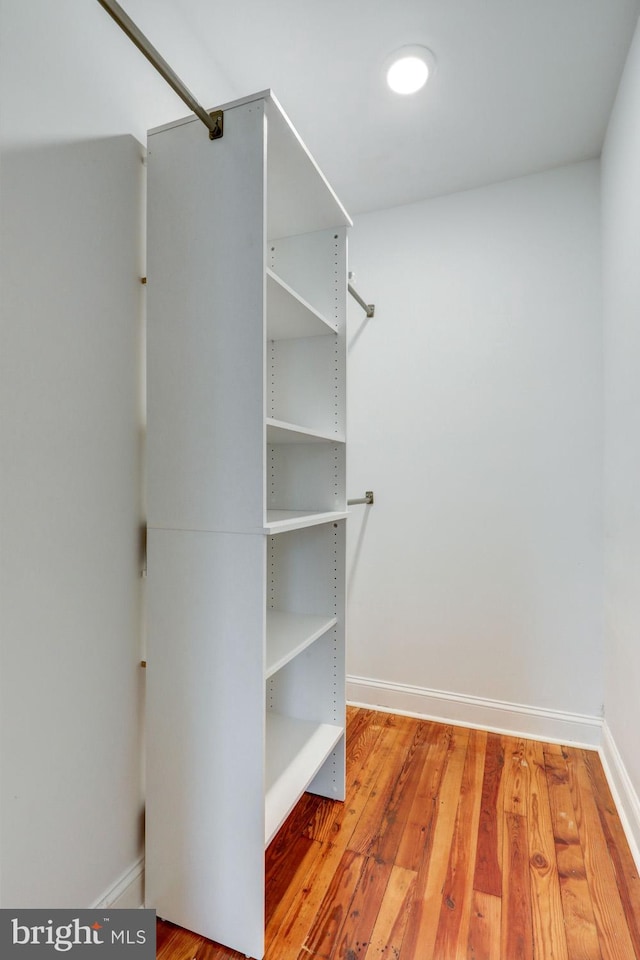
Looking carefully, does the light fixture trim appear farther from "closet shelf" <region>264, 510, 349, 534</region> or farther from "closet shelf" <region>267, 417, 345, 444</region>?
"closet shelf" <region>264, 510, 349, 534</region>

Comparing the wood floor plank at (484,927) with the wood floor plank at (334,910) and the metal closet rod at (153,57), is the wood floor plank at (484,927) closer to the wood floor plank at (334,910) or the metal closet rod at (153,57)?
the wood floor plank at (334,910)

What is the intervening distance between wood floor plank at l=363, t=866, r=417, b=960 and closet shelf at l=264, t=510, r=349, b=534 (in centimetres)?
100

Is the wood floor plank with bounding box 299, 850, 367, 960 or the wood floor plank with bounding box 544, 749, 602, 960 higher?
the wood floor plank with bounding box 299, 850, 367, 960

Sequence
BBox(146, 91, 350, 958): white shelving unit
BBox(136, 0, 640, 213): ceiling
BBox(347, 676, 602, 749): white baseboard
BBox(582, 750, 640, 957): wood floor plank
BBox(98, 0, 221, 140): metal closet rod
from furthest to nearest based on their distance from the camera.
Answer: BBox(347, 676, 602, 749): white baseboard, BBox(136, 0, 640, 213): ceiling, BBox(582, 750, 640, 957): wood floor plank, BBox(146, 91, 350, 958): white shelving unit, BBox(98, 0, 221, 140): metal closet rod

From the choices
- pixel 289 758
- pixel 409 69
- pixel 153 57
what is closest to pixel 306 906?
pixel 289 758

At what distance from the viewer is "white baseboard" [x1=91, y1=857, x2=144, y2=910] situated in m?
1.18

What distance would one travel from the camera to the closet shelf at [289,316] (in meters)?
1.32

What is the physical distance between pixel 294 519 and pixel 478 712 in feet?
5.01

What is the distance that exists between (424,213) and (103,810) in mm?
2567

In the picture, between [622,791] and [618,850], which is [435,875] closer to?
[618,850]

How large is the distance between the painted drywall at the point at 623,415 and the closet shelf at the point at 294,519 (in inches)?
36.9

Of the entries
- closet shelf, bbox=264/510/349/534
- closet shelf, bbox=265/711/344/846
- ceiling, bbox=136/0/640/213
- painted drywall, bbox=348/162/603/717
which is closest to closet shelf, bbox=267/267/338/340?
closet shelf, bbox=264/510/349/534

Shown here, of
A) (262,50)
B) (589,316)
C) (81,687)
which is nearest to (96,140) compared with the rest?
(262,50)

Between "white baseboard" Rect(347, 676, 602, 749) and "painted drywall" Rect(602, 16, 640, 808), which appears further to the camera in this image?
"white baseboard" Rect(347, 676, 602, 749)
